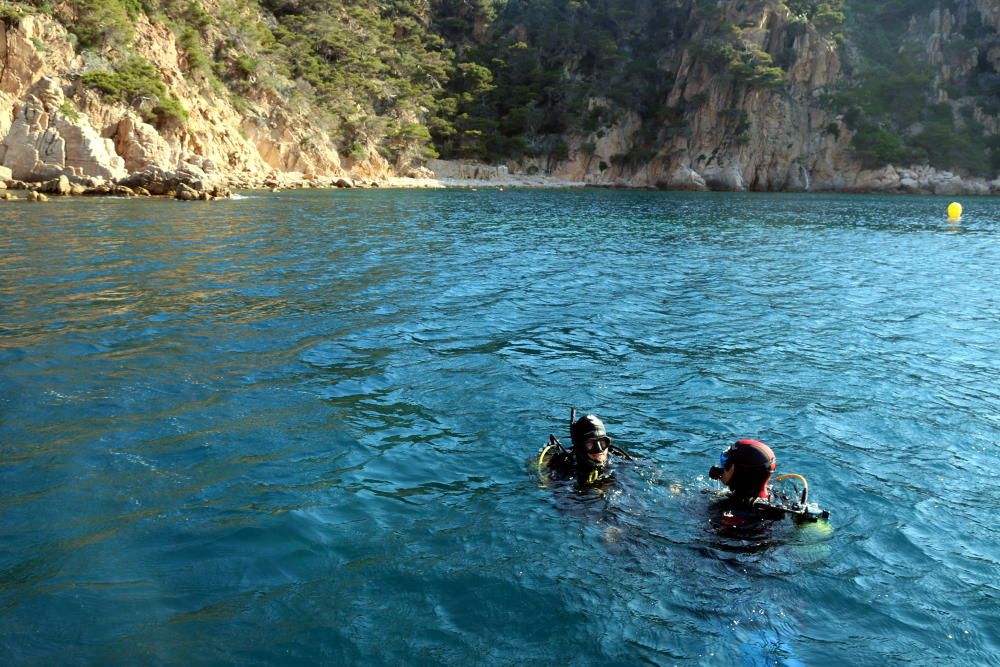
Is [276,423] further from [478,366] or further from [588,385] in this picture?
[588,385]

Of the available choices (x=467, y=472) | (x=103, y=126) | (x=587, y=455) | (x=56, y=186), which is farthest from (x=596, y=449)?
(x=103, y=126)

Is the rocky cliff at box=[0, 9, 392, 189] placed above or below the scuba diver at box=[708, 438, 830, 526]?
above

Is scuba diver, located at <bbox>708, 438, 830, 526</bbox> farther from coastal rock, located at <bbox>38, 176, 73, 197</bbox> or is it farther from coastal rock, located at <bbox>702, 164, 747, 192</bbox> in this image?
coastal rock, located at <bbox>702, 164, 747, 192</bbox>

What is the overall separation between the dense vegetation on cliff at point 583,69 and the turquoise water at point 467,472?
5669 centimetres

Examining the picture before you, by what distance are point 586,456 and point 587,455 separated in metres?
0.01

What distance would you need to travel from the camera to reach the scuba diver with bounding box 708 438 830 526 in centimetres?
493

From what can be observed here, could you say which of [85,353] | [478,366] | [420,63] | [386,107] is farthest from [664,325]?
[420,63]

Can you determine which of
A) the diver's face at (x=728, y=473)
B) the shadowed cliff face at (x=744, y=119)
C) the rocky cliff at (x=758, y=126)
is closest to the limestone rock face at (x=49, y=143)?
the diver's face at (x=728, y=473)

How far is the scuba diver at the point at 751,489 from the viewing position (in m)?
4.93

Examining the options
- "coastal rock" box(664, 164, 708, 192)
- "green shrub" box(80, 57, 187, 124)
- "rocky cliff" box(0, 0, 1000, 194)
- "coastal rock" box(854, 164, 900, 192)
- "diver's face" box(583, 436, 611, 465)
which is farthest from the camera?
"coastal rock" box(664, 164, 708, 192)

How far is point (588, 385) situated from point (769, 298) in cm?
788

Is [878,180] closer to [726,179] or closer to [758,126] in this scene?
[758,126]

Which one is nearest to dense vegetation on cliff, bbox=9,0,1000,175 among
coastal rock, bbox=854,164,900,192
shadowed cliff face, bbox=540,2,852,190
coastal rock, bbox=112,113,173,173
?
shadowed cliff face, bbox=540,2,852,190

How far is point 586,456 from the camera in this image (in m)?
5.63
